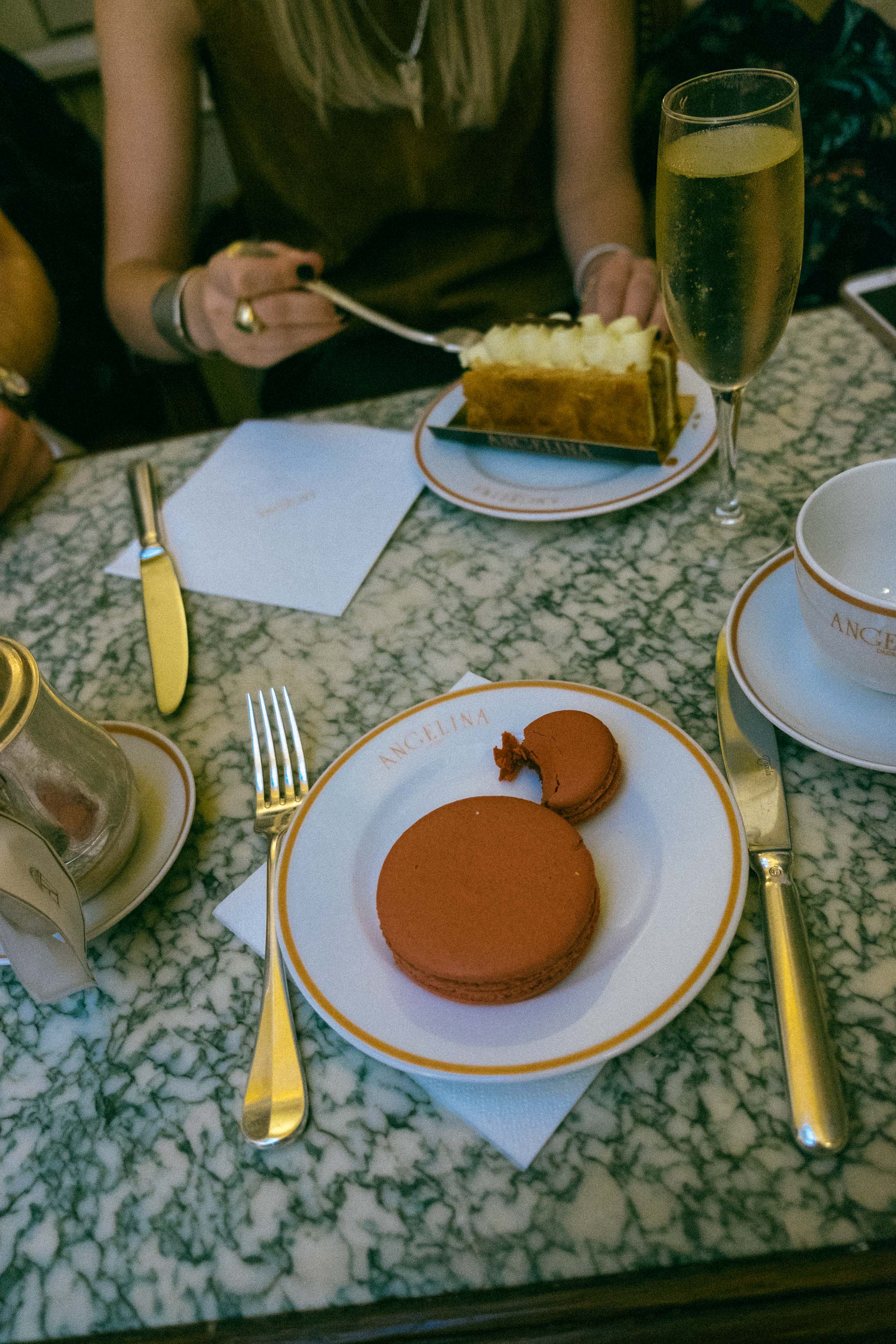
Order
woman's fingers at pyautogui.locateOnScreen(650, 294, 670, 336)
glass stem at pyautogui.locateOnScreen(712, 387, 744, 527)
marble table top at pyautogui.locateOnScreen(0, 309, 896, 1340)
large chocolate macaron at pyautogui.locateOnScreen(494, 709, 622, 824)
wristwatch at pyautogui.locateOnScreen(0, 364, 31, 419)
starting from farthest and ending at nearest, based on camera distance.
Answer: wristwatch at pyautogui.locateOnScreen(0, 364, 31, 419) < woman's fingers at pyautogui.locateOnScreen(650, 294, 670, 336) < glass stem at pyautogui.locateOnScreen(712, 387, 744, 527) < large chocolate macaron at pyautogui.locateOnScreen(494, 709, 622, 824) < marble table top at pyautogui.locateOnScreen(0, 309, 896, 1340)

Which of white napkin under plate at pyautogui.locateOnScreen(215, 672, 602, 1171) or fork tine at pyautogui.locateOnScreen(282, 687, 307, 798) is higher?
fork tine at pyautogui.locateOnScreen(282, 687, 307, 798)

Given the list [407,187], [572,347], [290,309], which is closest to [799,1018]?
[572,347]

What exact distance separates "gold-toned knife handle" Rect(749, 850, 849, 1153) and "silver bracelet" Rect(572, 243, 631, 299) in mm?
935

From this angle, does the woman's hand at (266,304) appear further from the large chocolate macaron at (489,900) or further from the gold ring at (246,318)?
the large chocolate macaron at (489,900)

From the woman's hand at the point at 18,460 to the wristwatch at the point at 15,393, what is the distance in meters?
0.07

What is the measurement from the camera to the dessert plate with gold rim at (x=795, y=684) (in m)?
0.53

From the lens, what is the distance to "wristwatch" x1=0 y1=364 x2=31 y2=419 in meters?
1.11

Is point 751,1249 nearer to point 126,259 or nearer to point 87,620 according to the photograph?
point 87,620

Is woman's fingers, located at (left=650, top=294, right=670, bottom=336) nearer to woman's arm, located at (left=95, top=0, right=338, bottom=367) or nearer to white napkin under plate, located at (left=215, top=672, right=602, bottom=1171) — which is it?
woman's arm, located at (left=95, top=0, right=338, bottom=367)

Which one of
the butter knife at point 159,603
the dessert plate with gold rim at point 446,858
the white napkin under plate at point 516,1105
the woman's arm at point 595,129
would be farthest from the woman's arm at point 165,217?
the white napkin under plate at point 516,1105

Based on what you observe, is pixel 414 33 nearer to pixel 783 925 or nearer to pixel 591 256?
pixel 591 256

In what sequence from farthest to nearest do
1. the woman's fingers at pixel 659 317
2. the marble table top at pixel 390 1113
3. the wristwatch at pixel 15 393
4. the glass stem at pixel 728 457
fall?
the wristwatch at pixel 15 393
the woman's fingers at pixel 659 317
the glass stem at pixel 728 457
the marble table top at pixel 390 1113

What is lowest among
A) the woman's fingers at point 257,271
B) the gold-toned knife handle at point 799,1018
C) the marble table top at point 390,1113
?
the marble table top at point 390,1113

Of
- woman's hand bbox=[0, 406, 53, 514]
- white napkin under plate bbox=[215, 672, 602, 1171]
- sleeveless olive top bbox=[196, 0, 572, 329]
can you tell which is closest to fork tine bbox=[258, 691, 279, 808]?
white napkin under plate bbox=[215, 672, 602, 1171]
